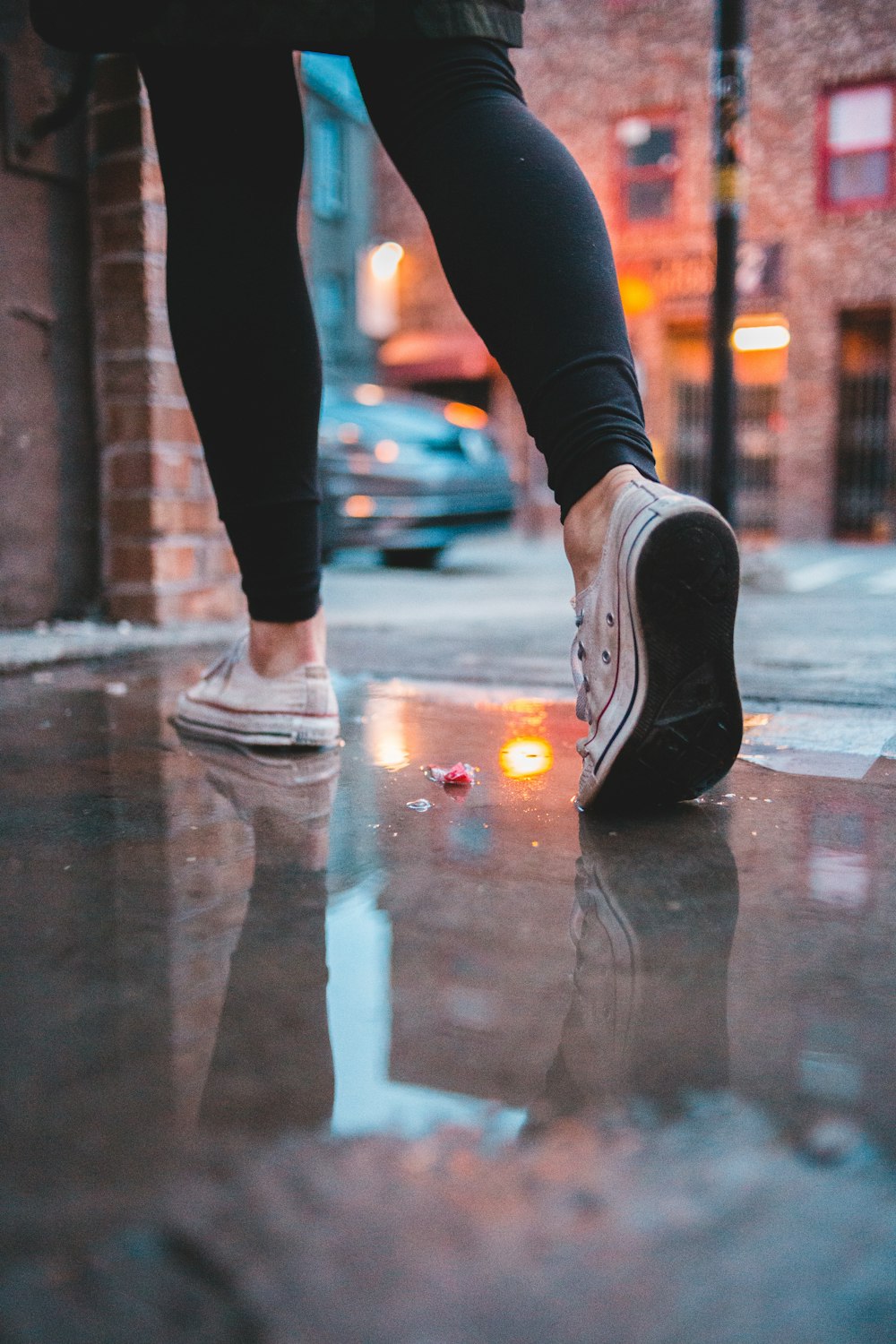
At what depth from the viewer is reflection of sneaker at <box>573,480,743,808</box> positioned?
1128 millimetres

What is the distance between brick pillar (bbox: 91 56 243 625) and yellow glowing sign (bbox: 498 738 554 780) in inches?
58.6

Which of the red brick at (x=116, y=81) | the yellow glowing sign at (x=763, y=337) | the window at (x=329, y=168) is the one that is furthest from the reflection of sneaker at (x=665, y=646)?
the window at (x=329, y=168)

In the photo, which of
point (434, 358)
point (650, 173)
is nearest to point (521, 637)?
point (650, 173)

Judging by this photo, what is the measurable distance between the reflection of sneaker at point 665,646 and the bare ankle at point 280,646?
1.81 feet

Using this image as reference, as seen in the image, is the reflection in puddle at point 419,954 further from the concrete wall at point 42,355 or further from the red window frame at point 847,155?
the red window frame at point 847,155

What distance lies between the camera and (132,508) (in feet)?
9.41

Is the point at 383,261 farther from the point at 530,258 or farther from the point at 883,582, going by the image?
the point at 530,258

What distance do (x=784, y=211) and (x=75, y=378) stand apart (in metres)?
13.4

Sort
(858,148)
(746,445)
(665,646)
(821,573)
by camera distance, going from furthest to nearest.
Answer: (746,445) → (858,148) → (821,573) → (665,646)

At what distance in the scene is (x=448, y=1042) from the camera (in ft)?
2.43

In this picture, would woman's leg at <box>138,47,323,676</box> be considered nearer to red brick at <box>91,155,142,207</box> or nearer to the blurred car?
red brick at <box>91,155,142,207</box>

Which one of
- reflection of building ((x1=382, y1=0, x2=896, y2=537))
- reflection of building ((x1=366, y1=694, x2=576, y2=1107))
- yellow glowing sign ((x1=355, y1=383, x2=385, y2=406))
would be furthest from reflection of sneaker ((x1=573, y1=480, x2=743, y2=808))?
reflection of building ((x1=382, y1=0, x2=896, y2=537))

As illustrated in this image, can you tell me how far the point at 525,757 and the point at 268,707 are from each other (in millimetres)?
352

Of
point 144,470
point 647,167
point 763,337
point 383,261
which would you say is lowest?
point 144,470
